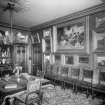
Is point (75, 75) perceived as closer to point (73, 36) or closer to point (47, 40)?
point (73, 36)

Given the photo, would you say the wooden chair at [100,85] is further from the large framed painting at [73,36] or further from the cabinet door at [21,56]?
the cabinet door at [21,56]

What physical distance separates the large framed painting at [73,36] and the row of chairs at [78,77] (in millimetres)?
954

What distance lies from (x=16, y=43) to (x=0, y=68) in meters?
1.94

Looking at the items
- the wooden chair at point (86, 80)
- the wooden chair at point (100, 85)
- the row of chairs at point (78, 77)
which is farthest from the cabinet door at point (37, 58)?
the wooden chair at point (100, 85)

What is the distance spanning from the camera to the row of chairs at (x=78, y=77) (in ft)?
13.1

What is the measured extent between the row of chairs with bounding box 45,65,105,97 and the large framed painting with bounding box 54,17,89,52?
0.95m

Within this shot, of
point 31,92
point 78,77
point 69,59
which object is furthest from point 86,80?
point 31,92

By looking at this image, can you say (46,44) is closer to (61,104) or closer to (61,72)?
(61,72)

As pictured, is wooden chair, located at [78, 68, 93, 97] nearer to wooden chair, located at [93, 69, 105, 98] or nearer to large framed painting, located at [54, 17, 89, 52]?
wooden chair, located at [93, 69, 105, 98]

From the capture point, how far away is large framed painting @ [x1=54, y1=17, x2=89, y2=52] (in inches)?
185

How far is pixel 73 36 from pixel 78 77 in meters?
1.96

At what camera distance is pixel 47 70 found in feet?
20.1

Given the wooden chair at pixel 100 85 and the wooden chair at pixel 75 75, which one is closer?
the wooden chair at pixel 100 85

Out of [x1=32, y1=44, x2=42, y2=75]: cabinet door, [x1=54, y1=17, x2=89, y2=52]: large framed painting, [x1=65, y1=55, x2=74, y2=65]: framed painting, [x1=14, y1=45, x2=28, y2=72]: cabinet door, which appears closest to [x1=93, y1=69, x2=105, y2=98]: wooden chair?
[x1=54, y1=17, x2=89, y2=52]: large framed painting
